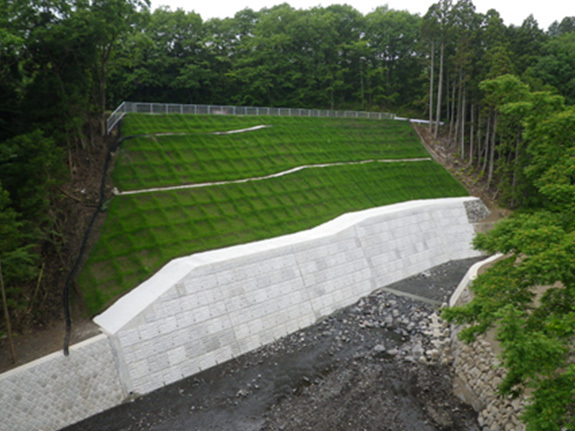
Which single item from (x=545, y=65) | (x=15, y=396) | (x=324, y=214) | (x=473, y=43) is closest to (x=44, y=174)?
(x=15, y=396)

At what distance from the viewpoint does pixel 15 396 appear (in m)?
12.1

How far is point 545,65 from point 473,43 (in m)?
7.11

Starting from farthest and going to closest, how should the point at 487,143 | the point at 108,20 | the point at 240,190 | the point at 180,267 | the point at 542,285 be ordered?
1. the point at 487,143
2. the point at 240,190
3. the point at 108,20
4. the point at 180,267
5. the point at 542,285

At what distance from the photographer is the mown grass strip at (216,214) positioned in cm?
1777

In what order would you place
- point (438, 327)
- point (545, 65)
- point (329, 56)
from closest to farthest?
point (438, 327) < point (545, 65) < point (329, 56)

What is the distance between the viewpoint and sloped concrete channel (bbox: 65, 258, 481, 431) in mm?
12852

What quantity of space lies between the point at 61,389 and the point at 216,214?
38.1ft

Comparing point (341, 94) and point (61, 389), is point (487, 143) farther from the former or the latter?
point (61, 389)

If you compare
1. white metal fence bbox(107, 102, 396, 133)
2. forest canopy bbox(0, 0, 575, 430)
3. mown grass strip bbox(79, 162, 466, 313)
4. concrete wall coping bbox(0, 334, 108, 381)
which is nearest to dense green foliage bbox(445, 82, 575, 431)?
forest canopy bbox(0, 0, 575, 430)

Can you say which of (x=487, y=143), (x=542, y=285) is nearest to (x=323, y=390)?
(x=542, y=285)

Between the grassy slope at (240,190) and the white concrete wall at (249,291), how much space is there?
1400 millimetres

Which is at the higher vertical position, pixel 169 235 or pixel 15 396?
pixel 169 235

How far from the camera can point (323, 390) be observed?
14430mm

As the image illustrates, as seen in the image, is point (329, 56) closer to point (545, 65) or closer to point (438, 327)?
point (545, 65)
